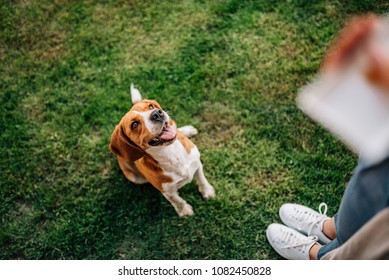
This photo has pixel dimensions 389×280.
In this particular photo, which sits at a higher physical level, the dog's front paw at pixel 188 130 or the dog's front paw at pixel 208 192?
the dog's front paw at pixel 188 130

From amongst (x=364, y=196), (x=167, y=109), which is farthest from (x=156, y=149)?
(x=364, y=196)

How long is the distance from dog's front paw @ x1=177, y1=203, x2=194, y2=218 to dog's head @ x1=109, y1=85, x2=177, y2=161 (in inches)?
28.3

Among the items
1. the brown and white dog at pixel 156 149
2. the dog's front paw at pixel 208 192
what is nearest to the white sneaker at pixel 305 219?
the dog's front paw at pixel 208 192

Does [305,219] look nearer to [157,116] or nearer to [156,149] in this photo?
[156,149]

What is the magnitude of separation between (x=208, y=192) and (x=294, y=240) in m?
0.74

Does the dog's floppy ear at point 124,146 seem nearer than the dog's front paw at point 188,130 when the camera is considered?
Yes

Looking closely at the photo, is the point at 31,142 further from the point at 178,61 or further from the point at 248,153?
the point at 248,153

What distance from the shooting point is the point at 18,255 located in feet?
10.4

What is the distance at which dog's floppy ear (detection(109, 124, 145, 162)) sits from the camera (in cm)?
248

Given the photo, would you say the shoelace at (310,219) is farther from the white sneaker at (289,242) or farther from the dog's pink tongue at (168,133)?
the dog's pink tongue at (168,133)

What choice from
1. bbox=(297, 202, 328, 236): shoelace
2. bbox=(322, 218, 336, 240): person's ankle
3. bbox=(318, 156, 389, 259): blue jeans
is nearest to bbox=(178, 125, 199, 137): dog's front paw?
bbox=(297, 202, 328, 236): shoelace

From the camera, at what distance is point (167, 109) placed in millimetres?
3504

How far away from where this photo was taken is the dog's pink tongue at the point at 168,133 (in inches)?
97.1

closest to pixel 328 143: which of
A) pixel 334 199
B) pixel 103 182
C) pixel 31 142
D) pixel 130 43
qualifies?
pixel 334 199
